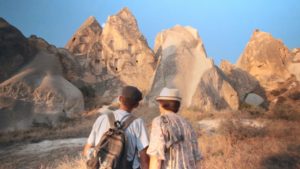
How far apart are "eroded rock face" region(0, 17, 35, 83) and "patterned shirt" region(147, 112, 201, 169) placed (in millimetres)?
19039

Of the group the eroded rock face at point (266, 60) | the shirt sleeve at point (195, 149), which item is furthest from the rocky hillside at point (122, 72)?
the shirt sleeve at point (195, 149)

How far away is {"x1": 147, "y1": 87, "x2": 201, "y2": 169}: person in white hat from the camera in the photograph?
3.22 meters

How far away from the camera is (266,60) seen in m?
32.5

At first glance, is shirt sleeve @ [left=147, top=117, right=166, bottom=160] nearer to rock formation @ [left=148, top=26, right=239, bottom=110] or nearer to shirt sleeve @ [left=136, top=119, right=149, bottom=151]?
shirt sleeve @ [left=136, top=119, right=149, bottom=151]

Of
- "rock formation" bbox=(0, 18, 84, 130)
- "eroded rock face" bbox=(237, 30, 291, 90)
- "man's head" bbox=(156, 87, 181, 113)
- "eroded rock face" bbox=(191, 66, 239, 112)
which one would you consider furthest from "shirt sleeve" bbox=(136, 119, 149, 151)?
"eroded rock face" bbox=(237, 30, 291, 90)

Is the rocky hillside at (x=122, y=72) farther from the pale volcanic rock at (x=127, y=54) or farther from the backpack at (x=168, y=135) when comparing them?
the backpack at (x=168, y=135)

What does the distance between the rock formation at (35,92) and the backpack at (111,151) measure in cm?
1586

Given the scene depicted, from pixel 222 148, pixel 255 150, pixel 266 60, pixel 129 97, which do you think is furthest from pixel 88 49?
pixel 129 97

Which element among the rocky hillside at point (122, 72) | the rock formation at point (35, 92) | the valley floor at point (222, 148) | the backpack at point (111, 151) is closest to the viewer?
the backpack at point (111, 151)

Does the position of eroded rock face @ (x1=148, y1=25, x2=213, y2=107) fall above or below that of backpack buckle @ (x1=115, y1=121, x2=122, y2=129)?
above

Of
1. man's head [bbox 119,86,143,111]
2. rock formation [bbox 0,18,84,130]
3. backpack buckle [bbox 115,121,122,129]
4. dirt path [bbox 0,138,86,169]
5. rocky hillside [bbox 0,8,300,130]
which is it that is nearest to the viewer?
backpack buckle [bbox 115,121,122,129]

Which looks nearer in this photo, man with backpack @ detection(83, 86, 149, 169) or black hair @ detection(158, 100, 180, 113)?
man with backpack @ detection(83, 86, 149, 169)

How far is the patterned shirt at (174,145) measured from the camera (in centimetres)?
321

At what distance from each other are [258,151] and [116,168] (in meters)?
5.58
